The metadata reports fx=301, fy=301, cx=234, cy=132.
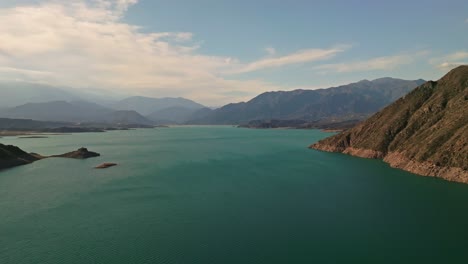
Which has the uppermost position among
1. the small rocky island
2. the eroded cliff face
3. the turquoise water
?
the eroded cliff face

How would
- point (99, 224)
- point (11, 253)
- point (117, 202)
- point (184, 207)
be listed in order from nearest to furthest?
point (11, 253) → point (99, 224) → point (184, 207) → point (117, 202)

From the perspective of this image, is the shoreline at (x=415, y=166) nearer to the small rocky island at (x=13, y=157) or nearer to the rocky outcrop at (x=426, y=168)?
the rocky outcrop at (x=426, y=168)

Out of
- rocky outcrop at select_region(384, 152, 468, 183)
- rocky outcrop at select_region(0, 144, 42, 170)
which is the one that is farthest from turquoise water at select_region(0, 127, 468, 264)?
rocky outcrop at select_region(0, 144, 42, 170)

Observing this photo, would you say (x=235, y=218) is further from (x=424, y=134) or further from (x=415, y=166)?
(x=424, y=134)

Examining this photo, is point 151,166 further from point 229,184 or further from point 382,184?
point 382,184

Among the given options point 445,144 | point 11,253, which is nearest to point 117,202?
point 11,253

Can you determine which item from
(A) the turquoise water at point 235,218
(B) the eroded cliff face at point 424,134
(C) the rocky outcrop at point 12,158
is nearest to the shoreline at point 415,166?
(B) the eroded cliff face at point 424,134

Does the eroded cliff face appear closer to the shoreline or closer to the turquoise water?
the shoreline
